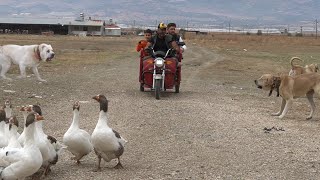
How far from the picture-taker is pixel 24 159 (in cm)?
746

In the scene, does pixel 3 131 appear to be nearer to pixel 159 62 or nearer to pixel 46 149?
pixel 46 149

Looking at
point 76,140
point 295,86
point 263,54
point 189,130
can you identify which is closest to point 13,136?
point 76,140

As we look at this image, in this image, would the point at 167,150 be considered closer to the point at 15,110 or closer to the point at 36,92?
the point at 15,110

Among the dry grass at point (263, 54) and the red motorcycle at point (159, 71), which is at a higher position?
the red motorcycle at point (159, 71)

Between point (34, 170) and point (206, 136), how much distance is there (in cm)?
451

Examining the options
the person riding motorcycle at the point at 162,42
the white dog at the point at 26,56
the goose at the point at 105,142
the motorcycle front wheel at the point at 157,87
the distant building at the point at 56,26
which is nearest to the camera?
the goose at the point at 105,142

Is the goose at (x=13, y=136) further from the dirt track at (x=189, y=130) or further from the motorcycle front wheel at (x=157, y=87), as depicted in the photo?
the motorcycle front wheel at (x=157, y=87)

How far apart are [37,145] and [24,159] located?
17.1 inches

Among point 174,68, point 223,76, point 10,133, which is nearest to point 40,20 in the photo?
point 223,76

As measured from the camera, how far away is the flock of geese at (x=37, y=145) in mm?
7516

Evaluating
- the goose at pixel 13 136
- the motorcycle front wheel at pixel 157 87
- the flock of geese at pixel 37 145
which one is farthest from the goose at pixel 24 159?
the motorcycle front wheel at pixel 157 87

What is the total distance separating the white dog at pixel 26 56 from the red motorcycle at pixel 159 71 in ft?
15.8

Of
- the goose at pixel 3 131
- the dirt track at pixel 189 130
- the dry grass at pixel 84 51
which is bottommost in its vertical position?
the dirt track at pixel 189 130

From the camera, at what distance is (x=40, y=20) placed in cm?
12662
